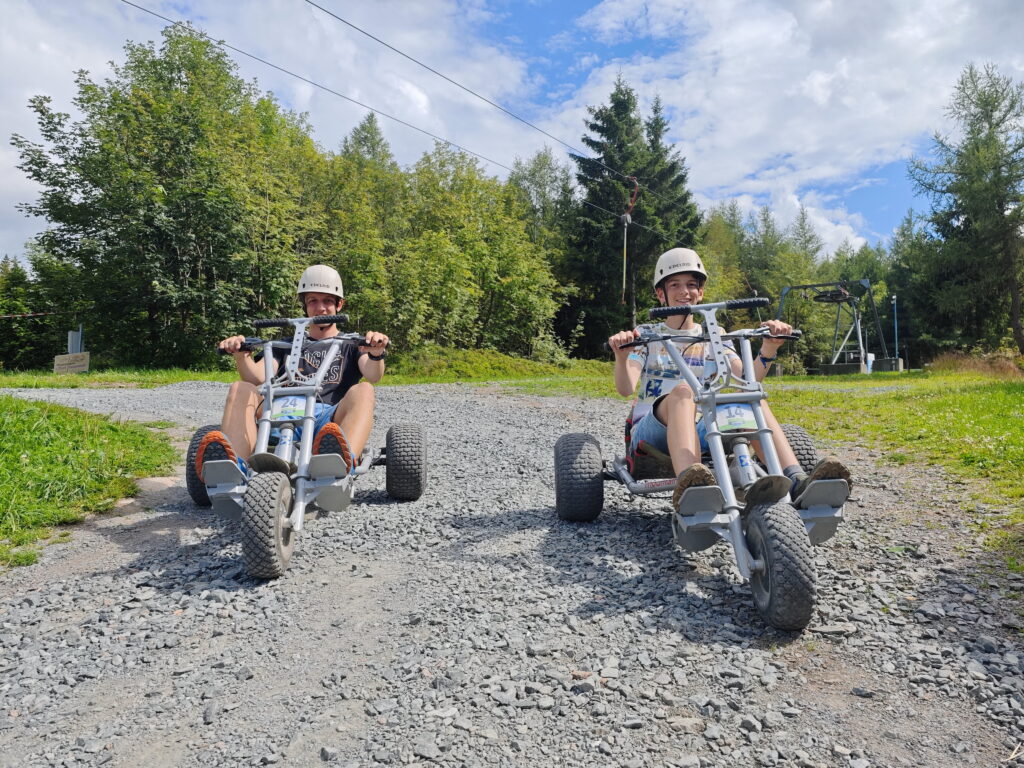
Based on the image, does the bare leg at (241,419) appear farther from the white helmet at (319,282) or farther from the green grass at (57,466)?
the green grass at (57,466)

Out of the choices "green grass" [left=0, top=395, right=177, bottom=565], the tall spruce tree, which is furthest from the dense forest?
"green grass" [left=0, top=395, right=177, bottom=565]

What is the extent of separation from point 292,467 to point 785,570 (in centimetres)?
249

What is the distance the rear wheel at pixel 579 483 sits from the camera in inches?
157

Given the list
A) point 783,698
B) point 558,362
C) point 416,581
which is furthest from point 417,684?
point 558,362

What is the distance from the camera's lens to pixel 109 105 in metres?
21.5

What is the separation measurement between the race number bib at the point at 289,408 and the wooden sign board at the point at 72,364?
694 inches

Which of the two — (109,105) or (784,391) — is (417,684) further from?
(109,105)

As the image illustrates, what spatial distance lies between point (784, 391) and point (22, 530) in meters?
12.1

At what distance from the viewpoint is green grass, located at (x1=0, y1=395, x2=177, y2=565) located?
421 centimetres

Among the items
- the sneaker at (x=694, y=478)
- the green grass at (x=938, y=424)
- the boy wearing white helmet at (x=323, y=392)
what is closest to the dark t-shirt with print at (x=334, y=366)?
the boy wearing white helmet at (x=323, y=392)

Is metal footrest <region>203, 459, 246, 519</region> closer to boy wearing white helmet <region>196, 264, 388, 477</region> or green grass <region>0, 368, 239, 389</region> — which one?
boy wearing white helmet <region>196, 264, 388, 477</region>

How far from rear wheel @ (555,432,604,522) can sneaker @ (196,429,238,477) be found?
6.30 ft

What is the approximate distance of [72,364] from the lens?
18.0m

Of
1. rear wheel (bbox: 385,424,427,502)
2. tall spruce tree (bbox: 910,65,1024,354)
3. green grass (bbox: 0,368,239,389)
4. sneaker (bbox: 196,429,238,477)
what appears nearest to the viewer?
sneaker (bbox: 196,429,238,477)
